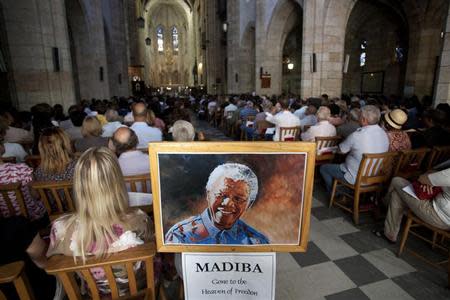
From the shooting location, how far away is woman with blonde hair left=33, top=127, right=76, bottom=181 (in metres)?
2.24

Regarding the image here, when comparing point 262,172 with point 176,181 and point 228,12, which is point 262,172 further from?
point 228,12

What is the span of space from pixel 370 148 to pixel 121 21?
15.2 m

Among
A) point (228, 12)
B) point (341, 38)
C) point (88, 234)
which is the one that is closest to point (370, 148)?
point (88, 234)

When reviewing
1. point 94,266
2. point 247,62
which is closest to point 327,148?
point 94,266

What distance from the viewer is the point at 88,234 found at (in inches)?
49.0

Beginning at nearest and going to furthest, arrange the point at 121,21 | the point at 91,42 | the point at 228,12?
the point at 91,42 < the point at 121,21 < the point at 228,12

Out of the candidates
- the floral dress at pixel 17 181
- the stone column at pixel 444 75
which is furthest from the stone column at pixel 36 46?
the stone column at pixel 444 75

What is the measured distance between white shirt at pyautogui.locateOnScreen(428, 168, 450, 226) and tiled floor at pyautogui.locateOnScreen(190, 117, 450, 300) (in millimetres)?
555

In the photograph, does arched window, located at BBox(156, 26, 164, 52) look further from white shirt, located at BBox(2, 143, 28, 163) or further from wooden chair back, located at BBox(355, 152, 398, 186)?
wooden chair back, located at BBox(355, 152, 398, 186)

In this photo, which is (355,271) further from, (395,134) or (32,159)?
(32,159)

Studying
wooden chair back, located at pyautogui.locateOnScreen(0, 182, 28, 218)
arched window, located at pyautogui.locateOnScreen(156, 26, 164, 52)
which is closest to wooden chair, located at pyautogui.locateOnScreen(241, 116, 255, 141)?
wooden chair back, located at pyautogui.locateOnScreen(0, 182, 28, 218)

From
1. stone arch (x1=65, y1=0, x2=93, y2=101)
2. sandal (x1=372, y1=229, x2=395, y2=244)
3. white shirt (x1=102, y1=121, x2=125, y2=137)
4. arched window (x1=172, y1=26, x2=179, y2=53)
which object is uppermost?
arched window (x1=172, y1=26, x2=179, y2=53)

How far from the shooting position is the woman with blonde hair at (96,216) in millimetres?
1223

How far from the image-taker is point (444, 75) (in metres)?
5.16
